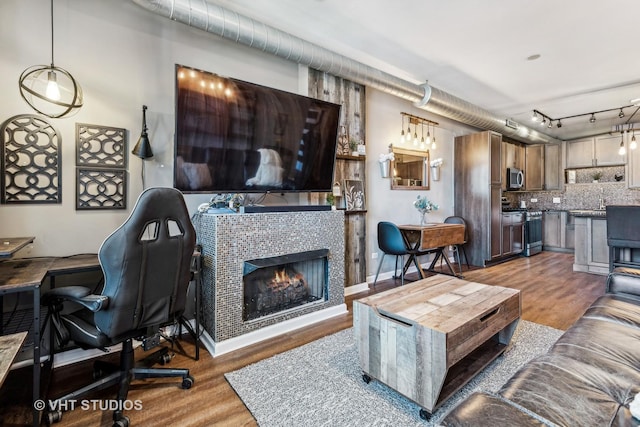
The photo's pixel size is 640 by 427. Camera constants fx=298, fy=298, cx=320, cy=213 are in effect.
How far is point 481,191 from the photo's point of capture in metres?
5.25

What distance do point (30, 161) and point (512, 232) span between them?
6.97m

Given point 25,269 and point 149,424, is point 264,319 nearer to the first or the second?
point 149,424

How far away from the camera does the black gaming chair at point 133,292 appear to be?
159cm

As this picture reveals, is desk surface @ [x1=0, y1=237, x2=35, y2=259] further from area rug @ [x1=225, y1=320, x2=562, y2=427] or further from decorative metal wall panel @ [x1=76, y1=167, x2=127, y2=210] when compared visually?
area rug @ [x1=225, y1=320, x2=562, y2=427]

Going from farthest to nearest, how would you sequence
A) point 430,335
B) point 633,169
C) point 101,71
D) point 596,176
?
1. point 596,176
2. point 633,169
3. point 101,71
4. point 430,335

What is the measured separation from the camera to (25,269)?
1796mm

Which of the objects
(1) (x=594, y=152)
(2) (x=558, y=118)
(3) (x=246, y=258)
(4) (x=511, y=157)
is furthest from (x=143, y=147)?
(1) (x=594, y=152)

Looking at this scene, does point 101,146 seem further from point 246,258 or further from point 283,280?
point 283,280

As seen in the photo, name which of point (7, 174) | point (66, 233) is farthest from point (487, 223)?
point (7, 174)

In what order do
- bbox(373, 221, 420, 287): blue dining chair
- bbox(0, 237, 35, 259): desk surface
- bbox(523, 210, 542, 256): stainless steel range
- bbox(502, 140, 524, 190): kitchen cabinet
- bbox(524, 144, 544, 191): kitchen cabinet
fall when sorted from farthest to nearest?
bbox(524, 144, 544, 191): kitchen cabinet → bbox(523, 210, 542, 256): stainless steel range → bbox(502, 140, 524, 190): kitchen cabinet → bbox(373, 221, 420, 287): blue dining chair → bbox(0, 237, 35, 259): desk surface

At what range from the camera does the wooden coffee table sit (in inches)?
61.3

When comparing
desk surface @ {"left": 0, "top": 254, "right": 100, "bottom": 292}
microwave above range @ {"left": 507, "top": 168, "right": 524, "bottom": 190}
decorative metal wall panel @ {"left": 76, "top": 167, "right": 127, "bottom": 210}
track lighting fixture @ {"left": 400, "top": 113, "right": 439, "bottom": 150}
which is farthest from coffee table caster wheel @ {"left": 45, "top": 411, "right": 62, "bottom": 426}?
microwave above range @ {"left": 507, "top": 168, "right": 524, "bottom": 190}

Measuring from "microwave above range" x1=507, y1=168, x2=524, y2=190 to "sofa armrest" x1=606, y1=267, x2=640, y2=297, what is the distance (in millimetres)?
4399

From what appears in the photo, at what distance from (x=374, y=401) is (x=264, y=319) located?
47.5 inches
